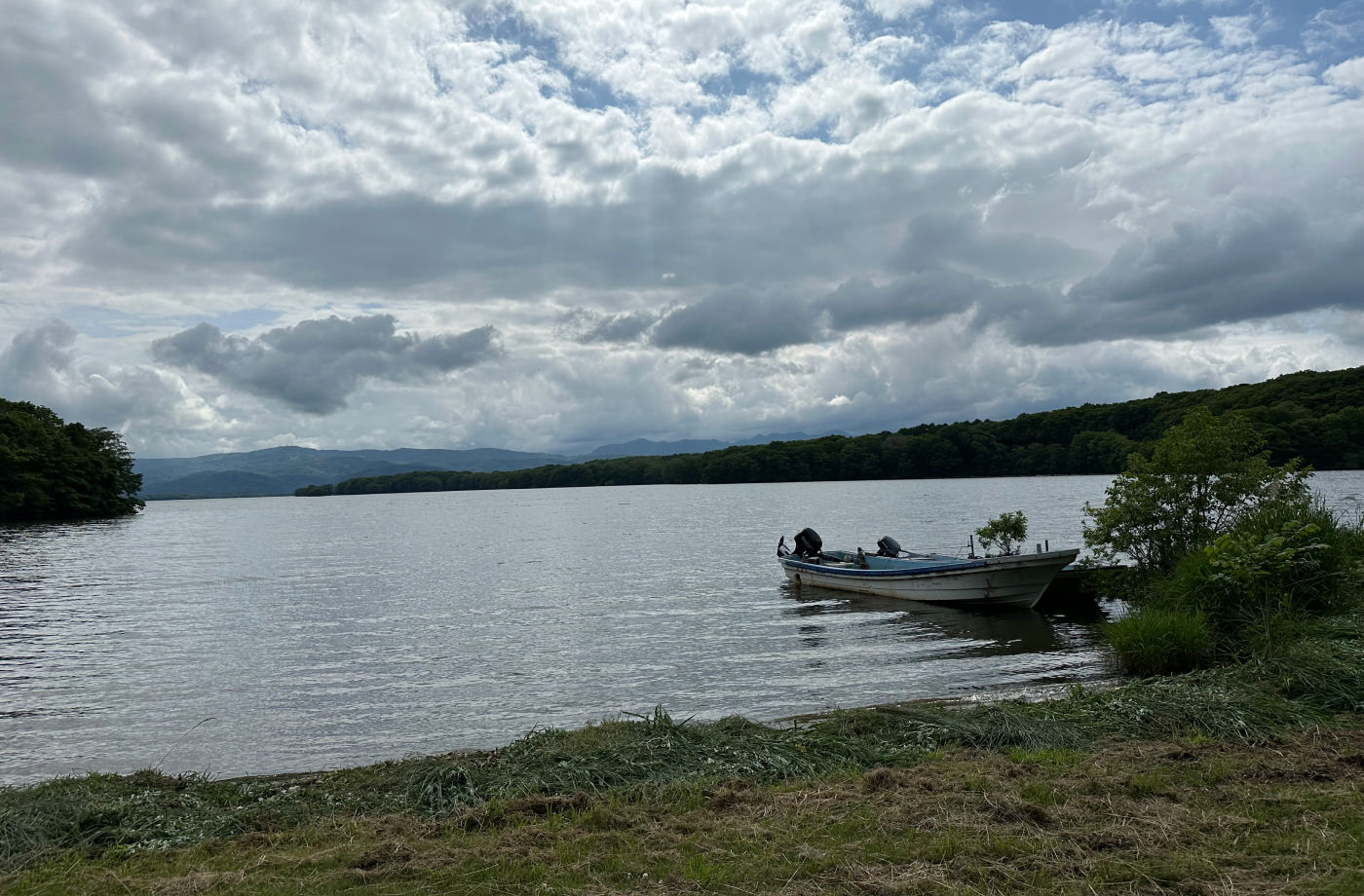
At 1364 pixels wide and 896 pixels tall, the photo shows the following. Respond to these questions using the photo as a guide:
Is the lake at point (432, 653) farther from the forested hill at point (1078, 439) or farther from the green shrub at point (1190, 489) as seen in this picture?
the forested hill at point (1078, 439)

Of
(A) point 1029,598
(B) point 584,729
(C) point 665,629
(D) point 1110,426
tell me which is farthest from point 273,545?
(D) point 1110,426

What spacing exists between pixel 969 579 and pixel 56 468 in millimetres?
116352

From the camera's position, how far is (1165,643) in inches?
625

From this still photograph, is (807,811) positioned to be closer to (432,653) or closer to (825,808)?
(825,808)

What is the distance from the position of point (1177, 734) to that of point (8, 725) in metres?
19.7

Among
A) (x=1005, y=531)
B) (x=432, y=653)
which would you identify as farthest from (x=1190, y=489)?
(x=432, y=653)

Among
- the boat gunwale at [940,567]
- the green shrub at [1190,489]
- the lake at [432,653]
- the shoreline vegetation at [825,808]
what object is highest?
the green shrub at [1190,489]

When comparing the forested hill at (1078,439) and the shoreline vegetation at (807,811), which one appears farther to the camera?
the forested hill at (1078,439)

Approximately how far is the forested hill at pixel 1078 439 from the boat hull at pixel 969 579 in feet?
241

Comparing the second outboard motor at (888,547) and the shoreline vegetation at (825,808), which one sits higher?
the shoreline vegetation at (825,808)

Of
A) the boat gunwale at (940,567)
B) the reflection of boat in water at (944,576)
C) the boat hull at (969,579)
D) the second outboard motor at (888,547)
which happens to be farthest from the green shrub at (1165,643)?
the second outboard motor at (888,547)

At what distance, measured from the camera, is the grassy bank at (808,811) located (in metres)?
6.26

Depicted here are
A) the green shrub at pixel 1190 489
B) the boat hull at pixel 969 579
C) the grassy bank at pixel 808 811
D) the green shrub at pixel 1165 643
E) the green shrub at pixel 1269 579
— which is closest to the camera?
the grassy bank at pixel 808 811

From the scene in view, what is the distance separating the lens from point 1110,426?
509ft
